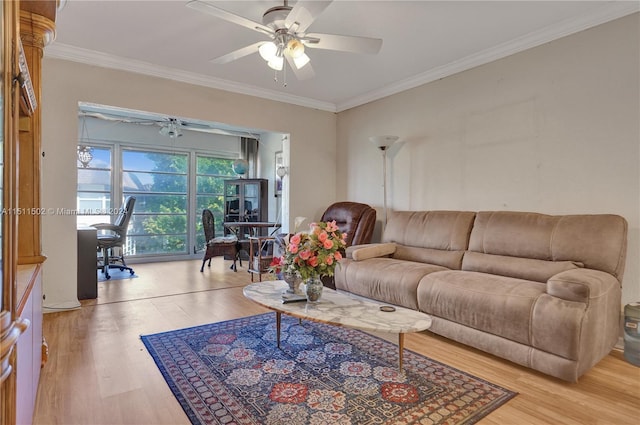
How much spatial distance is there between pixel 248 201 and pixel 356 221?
3.22m

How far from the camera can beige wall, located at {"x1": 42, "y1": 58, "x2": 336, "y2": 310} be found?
11.6 feet

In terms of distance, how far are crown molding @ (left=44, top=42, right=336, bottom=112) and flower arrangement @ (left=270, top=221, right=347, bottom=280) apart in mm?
2865

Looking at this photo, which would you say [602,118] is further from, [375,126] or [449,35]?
[375,126]

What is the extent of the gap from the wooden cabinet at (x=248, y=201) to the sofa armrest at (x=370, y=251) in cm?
350

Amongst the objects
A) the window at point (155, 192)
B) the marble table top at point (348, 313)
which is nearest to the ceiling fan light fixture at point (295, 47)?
the marble table top at point (348, 313)

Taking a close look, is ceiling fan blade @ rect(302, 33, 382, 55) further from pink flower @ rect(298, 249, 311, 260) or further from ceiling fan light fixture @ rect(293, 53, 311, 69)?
pink flower @ rect(298, 249, 311, 260)

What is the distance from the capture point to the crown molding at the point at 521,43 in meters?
2.75

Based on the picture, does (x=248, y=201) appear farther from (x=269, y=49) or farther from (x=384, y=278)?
(x=269, y=49)

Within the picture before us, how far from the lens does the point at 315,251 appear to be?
240 cm

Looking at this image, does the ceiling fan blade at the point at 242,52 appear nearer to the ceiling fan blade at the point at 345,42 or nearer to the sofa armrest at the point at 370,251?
the ceiling fan blade at the point at 345,42

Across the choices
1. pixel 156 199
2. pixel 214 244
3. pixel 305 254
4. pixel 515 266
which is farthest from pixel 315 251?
pixel 156 199

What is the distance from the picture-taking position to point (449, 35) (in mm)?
3225

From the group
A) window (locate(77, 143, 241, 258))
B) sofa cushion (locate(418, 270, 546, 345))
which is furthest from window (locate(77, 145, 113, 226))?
sofa cushion (locate(418, 270, 546, 345))

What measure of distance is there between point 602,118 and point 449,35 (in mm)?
1443
